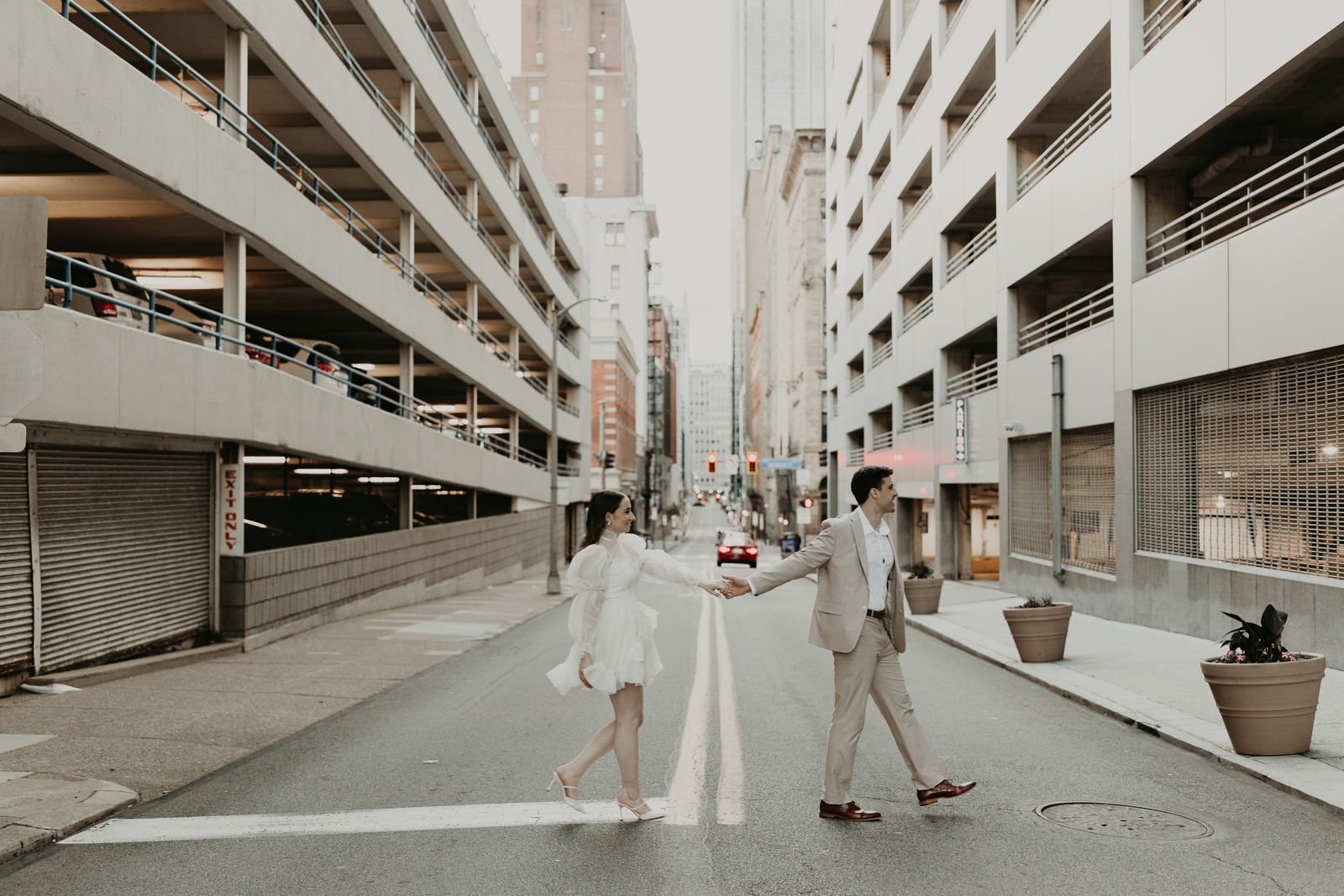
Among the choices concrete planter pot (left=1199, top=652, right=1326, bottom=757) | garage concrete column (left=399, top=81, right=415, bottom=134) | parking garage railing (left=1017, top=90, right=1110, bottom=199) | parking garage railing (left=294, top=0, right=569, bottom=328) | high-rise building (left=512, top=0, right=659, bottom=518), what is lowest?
concrete planter pot (left=1199, top=652, right=1326, bottom=757)

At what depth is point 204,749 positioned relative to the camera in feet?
24.7

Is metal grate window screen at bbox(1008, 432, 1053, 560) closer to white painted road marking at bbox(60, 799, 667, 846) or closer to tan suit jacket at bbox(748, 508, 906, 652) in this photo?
tan suit jacket at bbox(748, 508, 906, 652)

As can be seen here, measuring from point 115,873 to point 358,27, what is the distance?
2199cm

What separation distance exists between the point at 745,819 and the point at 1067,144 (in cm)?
1870

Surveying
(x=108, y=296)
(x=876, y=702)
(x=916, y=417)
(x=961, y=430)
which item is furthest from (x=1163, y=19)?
(x=916, y=417)

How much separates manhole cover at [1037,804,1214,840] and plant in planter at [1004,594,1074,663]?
6.01 m

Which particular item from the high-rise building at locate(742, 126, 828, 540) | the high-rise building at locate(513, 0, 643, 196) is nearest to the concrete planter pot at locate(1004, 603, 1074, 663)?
the high-rise building at locate(742, 126, 828, 540)

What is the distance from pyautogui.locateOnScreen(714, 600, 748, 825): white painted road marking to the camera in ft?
18.8

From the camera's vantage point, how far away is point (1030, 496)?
22.0 meters

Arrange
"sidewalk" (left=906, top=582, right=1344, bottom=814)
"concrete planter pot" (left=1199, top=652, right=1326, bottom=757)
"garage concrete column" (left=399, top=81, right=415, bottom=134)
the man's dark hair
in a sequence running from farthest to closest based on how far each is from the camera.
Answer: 1. "garage concrete column" (left=399, top=81, right=415, bottom=134)
2. "concrete planter pot" (left=1199, top=652, right=1326, bottom=757)
3. "sidewalk" (left=906, top=582, right=1344, bottom=814)
4. the man's dark hair

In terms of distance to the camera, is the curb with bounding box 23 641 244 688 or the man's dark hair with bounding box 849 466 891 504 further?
the curb with bounding box 23 641 244 688

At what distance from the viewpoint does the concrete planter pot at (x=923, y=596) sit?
1859 centimetres

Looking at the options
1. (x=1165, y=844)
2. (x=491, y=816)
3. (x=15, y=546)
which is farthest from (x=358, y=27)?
(x=1165, y=844)

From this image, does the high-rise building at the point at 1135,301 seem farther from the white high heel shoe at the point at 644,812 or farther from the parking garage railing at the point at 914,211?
the white high heel shoe at the point at 644,812
